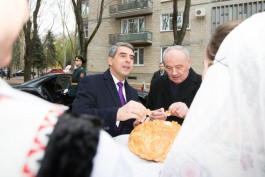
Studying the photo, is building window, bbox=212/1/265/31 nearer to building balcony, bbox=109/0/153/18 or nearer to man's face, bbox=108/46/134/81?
building balcony, bbox=109/0/153/18

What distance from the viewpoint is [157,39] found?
23062mm

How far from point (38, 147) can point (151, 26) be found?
23848 millimetres

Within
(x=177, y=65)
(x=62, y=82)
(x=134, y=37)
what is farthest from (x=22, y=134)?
(x=134, y=37)

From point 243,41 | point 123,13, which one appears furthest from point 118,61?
point 123,13

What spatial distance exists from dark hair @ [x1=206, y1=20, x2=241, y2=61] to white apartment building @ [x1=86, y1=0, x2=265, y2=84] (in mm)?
19076

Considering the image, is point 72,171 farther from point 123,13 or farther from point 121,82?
point 123,13

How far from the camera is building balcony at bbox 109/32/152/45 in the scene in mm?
22922

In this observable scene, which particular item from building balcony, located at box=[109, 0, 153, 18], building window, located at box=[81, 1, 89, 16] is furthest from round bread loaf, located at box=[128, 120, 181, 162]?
building window, located at box=[81, 1, 89, 16]

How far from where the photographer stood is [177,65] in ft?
9.07

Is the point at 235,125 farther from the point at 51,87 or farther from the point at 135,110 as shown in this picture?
the point at 51,87

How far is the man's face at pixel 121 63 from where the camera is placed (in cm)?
266

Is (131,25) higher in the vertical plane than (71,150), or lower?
higher

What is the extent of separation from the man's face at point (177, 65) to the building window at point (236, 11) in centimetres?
1606

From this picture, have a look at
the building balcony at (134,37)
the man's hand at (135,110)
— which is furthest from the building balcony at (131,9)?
the man's hand at (135,110)
